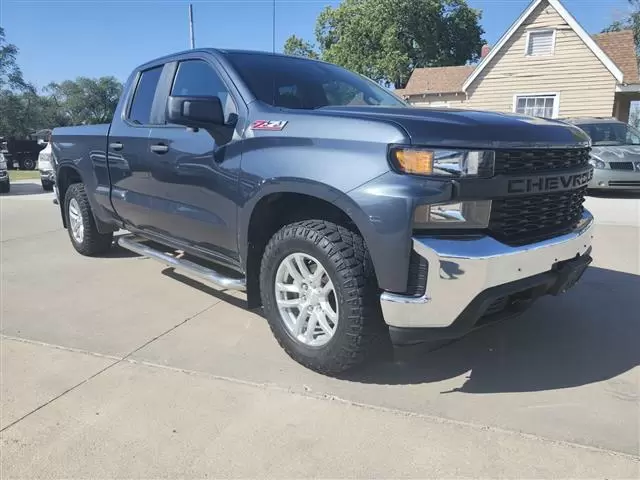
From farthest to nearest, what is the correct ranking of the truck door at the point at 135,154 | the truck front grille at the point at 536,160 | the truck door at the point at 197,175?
the truck door at the point at 135,154, the truck door at the point at 197,175, the truck front grille at the point at 536,160

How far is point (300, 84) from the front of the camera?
3.65 metres

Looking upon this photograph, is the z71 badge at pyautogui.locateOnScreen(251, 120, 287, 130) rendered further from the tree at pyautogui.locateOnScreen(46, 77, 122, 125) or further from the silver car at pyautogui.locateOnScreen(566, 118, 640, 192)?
the tree at pyautogui.locateOnScreen(46, 77, 122, 125)

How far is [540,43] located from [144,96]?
1911 cm

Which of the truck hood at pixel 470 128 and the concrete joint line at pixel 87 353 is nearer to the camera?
the truck hood at pixel 470 128

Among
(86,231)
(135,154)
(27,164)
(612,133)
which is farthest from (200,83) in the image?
(27,164)

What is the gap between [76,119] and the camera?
227 feet

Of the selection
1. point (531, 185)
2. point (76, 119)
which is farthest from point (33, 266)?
point (76, 119)

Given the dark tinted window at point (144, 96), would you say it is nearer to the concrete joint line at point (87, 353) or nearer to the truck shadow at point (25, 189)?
the concrete joint line at point (87, 353)

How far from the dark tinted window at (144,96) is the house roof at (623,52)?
62.1 ft

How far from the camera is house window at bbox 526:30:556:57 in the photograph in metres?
19.4

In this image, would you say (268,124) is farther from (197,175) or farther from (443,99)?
(443,99)

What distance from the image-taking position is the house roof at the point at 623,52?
1873 centimetres

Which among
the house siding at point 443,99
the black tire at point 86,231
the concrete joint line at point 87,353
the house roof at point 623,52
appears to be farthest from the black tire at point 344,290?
the house siding at point 443,99

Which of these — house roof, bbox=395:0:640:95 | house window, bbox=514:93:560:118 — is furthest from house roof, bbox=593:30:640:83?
house window, bbox=514:93:560:118
